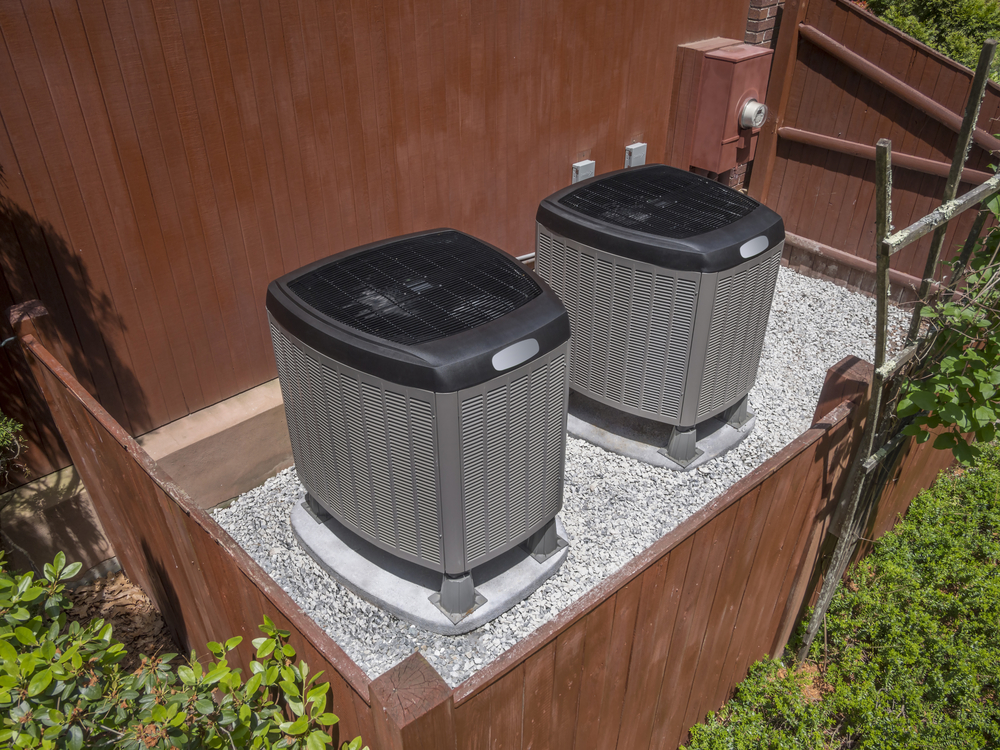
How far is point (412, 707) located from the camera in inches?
55.6

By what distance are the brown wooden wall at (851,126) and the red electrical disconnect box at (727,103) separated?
1.36 ft

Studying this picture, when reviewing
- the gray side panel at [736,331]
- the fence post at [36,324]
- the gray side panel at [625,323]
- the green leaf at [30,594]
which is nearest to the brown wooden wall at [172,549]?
the fence post at [36,324]

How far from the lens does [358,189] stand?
4.01m

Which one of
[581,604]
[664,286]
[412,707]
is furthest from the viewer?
[664,286]

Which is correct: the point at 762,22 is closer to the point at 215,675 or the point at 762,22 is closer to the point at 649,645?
the point at 649,645

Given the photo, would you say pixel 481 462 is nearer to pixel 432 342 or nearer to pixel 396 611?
pixel 432 342

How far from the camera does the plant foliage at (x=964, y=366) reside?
8.59ft

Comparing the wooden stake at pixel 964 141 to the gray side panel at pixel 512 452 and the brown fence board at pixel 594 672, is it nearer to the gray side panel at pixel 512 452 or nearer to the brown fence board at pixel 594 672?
the gray side panel at pixel 512 452

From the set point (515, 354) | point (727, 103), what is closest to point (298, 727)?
point (515, 354)

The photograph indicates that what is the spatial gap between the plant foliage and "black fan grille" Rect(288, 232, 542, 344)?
1544mm

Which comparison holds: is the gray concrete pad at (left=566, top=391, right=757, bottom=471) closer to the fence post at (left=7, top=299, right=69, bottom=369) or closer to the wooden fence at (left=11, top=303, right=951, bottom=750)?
the wooden fence at (left=11, top=303, right=951, bottom=750)

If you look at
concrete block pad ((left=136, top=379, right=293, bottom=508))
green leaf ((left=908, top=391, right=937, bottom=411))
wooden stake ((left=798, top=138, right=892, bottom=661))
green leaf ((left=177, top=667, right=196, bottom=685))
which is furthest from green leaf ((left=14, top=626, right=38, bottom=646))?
green leaf ((left=908, top=391, right=937, bottom=411))

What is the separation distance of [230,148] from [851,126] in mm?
4741

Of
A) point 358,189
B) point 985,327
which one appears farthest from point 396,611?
point 985,327
